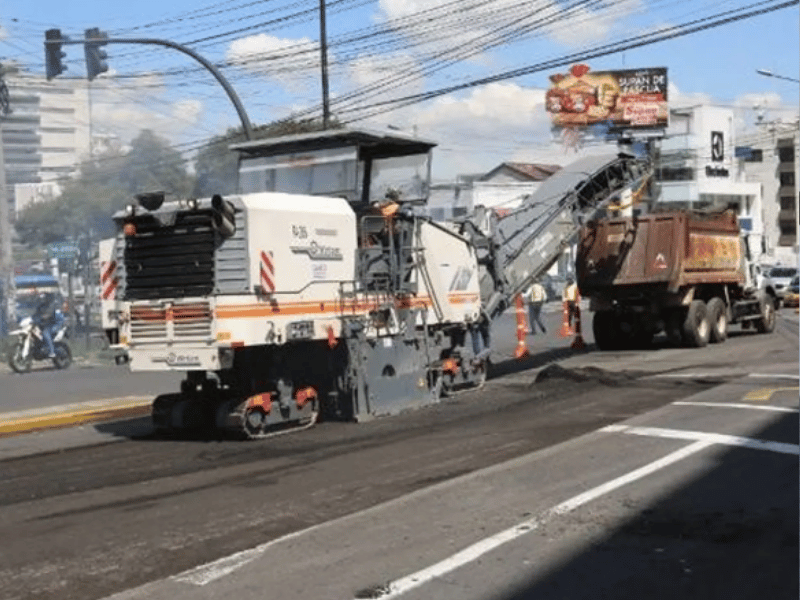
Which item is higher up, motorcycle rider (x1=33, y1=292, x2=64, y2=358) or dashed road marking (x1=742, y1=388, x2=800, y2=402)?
motorcycle rider (x1=33, y1=292, x2=64, y2=358)

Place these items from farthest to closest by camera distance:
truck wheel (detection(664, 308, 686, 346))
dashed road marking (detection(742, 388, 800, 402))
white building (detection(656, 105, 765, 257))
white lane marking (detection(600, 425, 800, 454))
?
white building (detection(656, 105, 765, 257)) → truck wheel (detection(664, 308, 686, 346)) → dashed road marking (detection(742, 388, 800, 402)) → white lane marking (detection(600, 425, 800, 454))

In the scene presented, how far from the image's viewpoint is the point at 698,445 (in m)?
9.24

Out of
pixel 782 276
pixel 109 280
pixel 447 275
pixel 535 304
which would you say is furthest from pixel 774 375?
pixel 782 276

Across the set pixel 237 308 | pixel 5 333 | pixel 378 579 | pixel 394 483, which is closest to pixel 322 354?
pixel 237 308

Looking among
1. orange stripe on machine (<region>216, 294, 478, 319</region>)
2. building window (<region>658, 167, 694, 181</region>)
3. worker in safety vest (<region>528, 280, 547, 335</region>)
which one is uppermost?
building window (<region>658, 167, 694, 181</region>)

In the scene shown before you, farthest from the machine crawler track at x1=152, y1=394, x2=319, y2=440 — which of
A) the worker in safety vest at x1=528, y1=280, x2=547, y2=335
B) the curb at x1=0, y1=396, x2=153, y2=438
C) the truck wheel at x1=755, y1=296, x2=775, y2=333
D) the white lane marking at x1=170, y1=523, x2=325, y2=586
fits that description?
the truck wheel at x1=755, y1=296, x2=775, y2=333

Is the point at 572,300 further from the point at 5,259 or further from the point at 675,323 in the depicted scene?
the point at 5,259

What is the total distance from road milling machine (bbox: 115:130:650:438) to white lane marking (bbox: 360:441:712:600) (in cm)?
443

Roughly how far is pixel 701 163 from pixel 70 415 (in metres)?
73.8

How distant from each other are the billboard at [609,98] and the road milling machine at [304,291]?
59310mm

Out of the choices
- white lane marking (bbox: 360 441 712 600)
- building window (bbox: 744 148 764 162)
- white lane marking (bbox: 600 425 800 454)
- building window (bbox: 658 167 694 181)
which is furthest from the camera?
building window (bbox: 744 148 764 162)

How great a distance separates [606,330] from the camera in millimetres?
22016

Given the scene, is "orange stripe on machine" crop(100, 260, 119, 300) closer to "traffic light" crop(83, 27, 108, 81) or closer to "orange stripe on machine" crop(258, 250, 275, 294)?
"orange stripe on machine" crop(258, 250, 275, 294)

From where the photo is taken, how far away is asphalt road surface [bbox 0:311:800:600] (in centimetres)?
562
